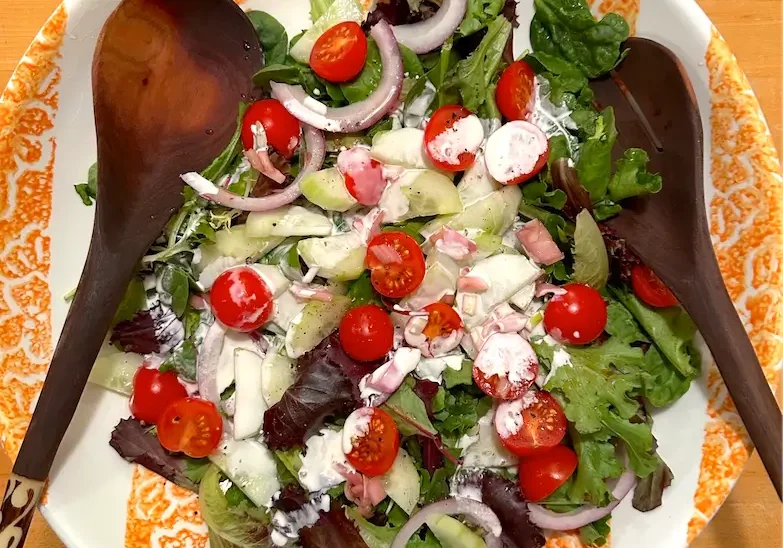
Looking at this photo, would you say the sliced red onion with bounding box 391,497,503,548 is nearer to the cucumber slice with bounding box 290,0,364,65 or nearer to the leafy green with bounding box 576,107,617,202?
the leafy green with bounding box 576,107,617,202

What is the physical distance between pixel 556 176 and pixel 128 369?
1.35 meters

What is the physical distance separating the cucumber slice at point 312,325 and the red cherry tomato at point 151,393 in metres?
0.36

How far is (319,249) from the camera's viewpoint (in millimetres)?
1889

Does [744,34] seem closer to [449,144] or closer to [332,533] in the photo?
[449,144]

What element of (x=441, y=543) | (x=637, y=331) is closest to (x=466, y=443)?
(x=441, y=543)

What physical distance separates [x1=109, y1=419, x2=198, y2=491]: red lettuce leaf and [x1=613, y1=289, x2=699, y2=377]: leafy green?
1374 millimetres

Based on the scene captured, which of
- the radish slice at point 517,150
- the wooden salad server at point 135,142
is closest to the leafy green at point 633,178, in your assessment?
the radish slice at point 517,150

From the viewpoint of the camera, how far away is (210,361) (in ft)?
6.45

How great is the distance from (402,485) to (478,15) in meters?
1.33

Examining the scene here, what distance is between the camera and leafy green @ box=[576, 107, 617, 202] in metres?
1.84

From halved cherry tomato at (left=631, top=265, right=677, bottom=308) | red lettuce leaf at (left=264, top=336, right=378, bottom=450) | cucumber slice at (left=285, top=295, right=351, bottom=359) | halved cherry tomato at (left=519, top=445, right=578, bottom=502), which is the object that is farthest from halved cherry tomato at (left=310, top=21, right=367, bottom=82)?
halved cherry tomato at (left=519, top=445, right=578, bottom=502)

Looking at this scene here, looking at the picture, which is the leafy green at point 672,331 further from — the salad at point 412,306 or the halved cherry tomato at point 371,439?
the halved cherry tomato at point 371,439

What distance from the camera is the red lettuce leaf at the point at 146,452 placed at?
194 centimetres

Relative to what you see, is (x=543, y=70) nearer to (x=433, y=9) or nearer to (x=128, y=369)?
(x=433, y=9)
